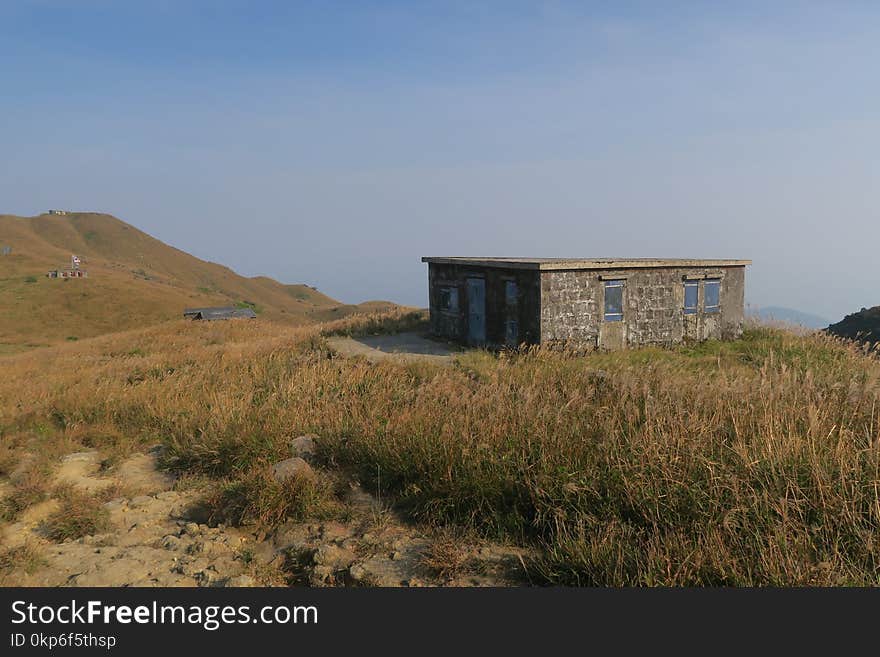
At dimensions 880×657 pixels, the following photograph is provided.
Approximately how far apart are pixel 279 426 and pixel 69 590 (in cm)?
308

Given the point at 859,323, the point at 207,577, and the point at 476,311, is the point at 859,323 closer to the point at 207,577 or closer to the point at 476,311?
the point at 476,311

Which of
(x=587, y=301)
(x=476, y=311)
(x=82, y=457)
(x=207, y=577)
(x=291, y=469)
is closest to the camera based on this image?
(x=207, y=577)

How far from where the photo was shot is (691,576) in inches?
143

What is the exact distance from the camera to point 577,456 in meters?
5.16

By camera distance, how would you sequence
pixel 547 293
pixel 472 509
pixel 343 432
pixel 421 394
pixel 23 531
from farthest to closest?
pixel 547 293 → pixel 421 394 → pixel 343 432 → pixel 23 531 → pixel 472 509

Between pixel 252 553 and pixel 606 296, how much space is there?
13.6 metres

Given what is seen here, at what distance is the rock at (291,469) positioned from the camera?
5.70 meters

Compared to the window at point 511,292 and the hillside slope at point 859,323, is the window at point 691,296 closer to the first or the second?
the window at point 511,292

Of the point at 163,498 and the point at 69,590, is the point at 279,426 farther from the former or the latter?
the point at 69,590

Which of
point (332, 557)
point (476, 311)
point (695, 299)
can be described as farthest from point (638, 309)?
point (332, 557)

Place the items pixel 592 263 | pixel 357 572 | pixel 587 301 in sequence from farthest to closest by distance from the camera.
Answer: pixel 587 301 < pixel 592 263 < pixel 357 572

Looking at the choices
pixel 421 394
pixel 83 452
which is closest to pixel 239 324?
pixel 83 452

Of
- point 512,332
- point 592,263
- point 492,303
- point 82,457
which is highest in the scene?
point 592,263

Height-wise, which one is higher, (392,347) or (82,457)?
(392,347)
